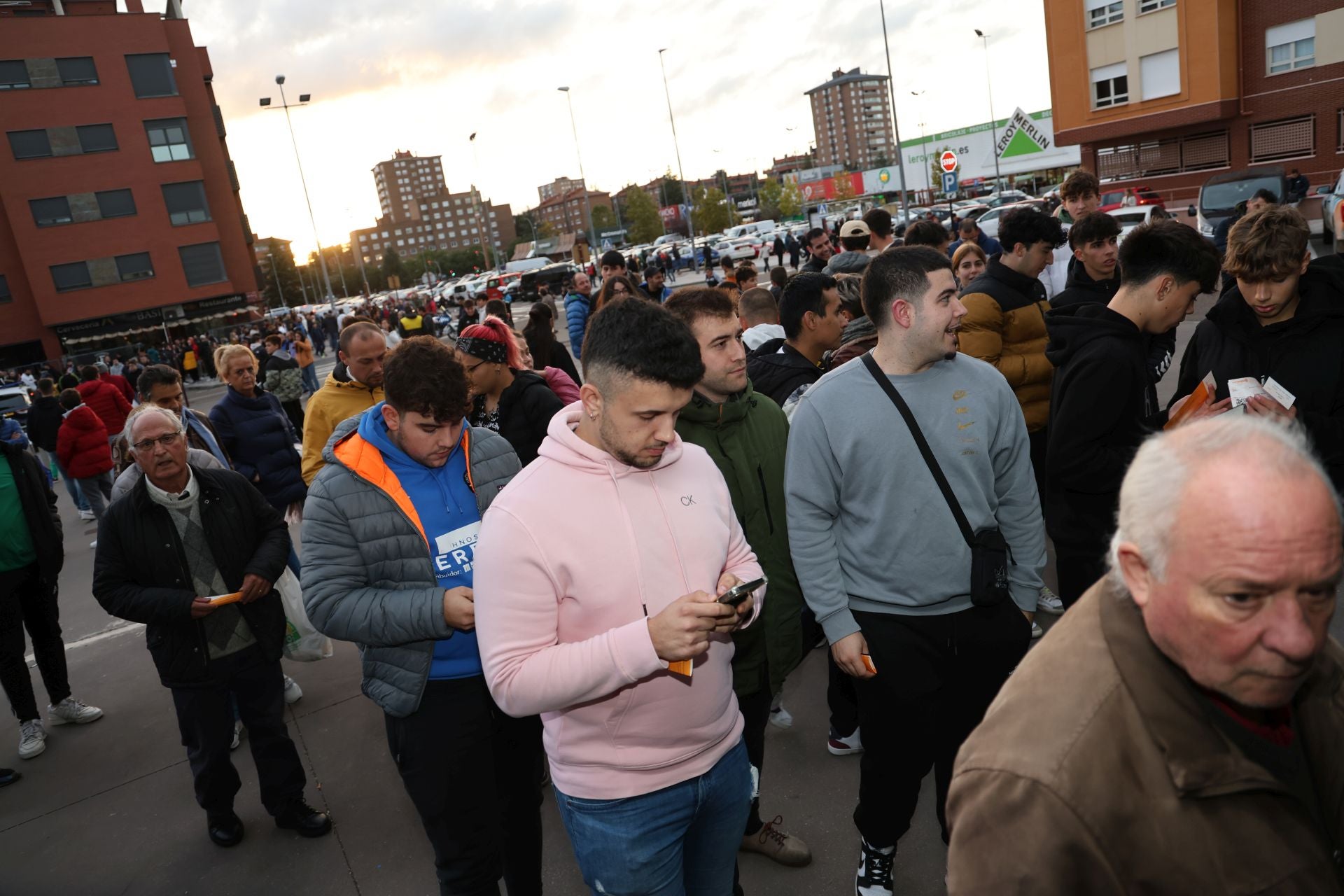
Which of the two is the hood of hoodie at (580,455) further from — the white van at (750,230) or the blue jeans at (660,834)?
the white van at (750,230)

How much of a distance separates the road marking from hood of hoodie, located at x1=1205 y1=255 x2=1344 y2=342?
781 cm

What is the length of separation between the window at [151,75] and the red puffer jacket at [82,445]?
→ 3839 cm

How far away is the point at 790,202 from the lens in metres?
82.3

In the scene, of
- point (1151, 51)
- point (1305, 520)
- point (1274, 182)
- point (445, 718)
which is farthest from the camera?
point (1151, 51)

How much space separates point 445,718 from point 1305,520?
91.8 inches

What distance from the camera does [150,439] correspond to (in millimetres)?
3512

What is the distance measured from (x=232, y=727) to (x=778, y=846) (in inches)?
104

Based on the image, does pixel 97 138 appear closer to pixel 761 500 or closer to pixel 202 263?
pixel 202 263

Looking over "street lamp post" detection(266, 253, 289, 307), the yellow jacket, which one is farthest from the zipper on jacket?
"street lamp post" detection(266, 253, 289, 307)

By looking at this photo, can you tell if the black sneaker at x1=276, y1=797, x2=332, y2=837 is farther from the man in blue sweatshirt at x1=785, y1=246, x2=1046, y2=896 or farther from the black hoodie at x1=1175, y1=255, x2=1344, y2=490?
the black hoodie at x1=1175, y1=255, x2=1344, y2=490

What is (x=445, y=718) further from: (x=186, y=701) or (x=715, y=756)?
(x=186, y=701)

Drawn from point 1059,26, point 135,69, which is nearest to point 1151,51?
point 1059,26

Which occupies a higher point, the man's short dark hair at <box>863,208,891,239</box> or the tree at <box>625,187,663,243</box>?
the tree at <box>625,187,663,243</box>

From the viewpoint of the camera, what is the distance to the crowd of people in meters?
1.26
